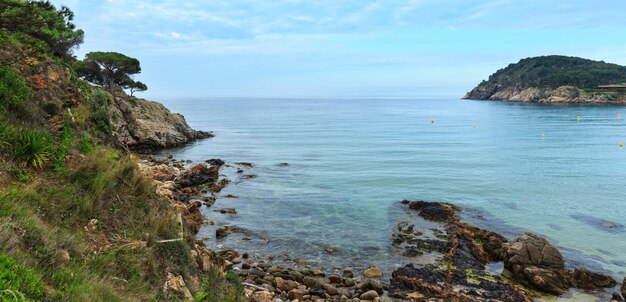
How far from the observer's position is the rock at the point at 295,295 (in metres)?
12.4

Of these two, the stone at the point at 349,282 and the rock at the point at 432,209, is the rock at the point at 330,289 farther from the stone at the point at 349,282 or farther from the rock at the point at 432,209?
the rock at the point at 432,209

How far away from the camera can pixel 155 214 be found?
32.4ft

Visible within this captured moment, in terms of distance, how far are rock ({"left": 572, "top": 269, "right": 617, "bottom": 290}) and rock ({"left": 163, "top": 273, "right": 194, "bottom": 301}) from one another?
13.8 meters

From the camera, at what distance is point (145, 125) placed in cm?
4744

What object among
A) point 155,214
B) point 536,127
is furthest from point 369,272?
point 536,127

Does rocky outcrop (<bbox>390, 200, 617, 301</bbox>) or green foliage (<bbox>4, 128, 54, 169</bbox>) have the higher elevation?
green foliage (<bbox>4, 128, 54, 169</bbox>)

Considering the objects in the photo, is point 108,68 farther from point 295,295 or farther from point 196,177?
point 295,295

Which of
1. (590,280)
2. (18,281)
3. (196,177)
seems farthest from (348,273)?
(196,177)

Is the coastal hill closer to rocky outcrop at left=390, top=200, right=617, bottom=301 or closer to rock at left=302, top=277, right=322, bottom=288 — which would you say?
rocky outcrop at left=390, top=200, right=617, bottom=301

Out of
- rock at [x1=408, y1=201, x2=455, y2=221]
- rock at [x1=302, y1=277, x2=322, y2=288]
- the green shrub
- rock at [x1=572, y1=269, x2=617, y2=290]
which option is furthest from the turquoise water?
the green shrub

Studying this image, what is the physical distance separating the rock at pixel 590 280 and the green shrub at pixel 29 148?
57.0ft

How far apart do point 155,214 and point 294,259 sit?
24.4 ft

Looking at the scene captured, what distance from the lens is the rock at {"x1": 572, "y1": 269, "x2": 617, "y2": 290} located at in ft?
46.4

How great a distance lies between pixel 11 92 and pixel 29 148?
267 centimetres
